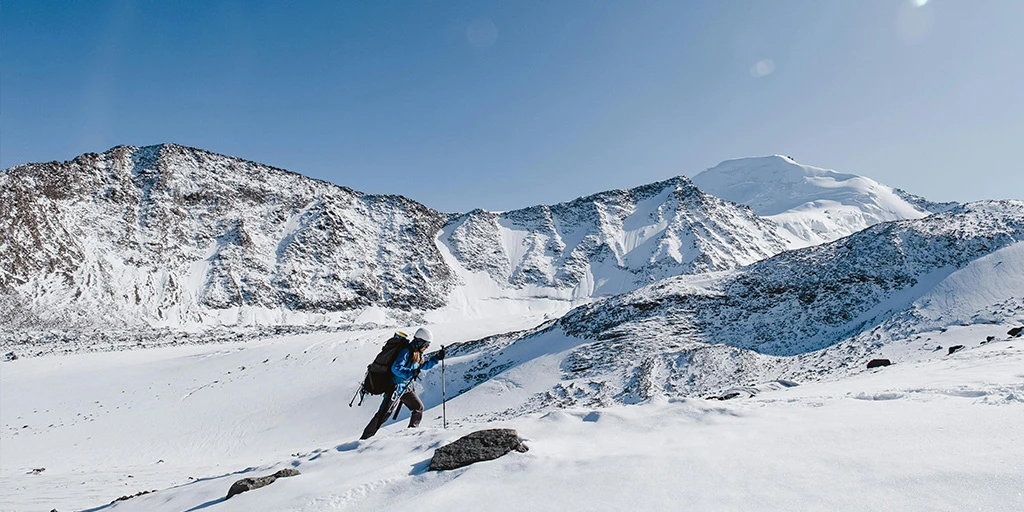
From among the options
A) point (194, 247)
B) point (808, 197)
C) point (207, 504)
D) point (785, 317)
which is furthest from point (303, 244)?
point (808, 197)

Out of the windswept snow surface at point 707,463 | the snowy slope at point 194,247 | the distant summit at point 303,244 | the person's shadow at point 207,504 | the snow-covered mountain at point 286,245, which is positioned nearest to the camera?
the windswept snow surface at point 707,463

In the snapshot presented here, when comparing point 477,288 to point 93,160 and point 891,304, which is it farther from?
point 891,304

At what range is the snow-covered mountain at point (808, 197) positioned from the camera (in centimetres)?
11062

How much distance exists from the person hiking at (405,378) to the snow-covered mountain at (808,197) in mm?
108332

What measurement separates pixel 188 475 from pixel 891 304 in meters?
24.3

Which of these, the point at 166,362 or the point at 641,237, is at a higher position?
the point at 641,237

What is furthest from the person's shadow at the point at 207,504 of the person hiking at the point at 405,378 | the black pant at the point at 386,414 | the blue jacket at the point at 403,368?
the blue jacket at the point at 403,368

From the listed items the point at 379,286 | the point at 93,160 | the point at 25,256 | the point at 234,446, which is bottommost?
the point at 234,446

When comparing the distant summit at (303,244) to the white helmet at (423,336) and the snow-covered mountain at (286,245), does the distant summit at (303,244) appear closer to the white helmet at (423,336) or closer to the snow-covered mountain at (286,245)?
the snow-covered mountain at (286,245)

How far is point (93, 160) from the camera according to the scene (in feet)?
232

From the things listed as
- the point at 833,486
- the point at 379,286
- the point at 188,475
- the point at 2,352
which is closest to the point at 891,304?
the point at 833,486

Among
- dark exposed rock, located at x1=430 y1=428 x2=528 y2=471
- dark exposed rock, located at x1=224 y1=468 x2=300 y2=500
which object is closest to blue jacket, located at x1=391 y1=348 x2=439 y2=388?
dark exposed rock, located at x1=224 y1=468 x2=300 y2=500

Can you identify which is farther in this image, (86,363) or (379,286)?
(379,286)

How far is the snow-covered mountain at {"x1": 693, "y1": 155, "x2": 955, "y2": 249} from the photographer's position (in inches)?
4355
